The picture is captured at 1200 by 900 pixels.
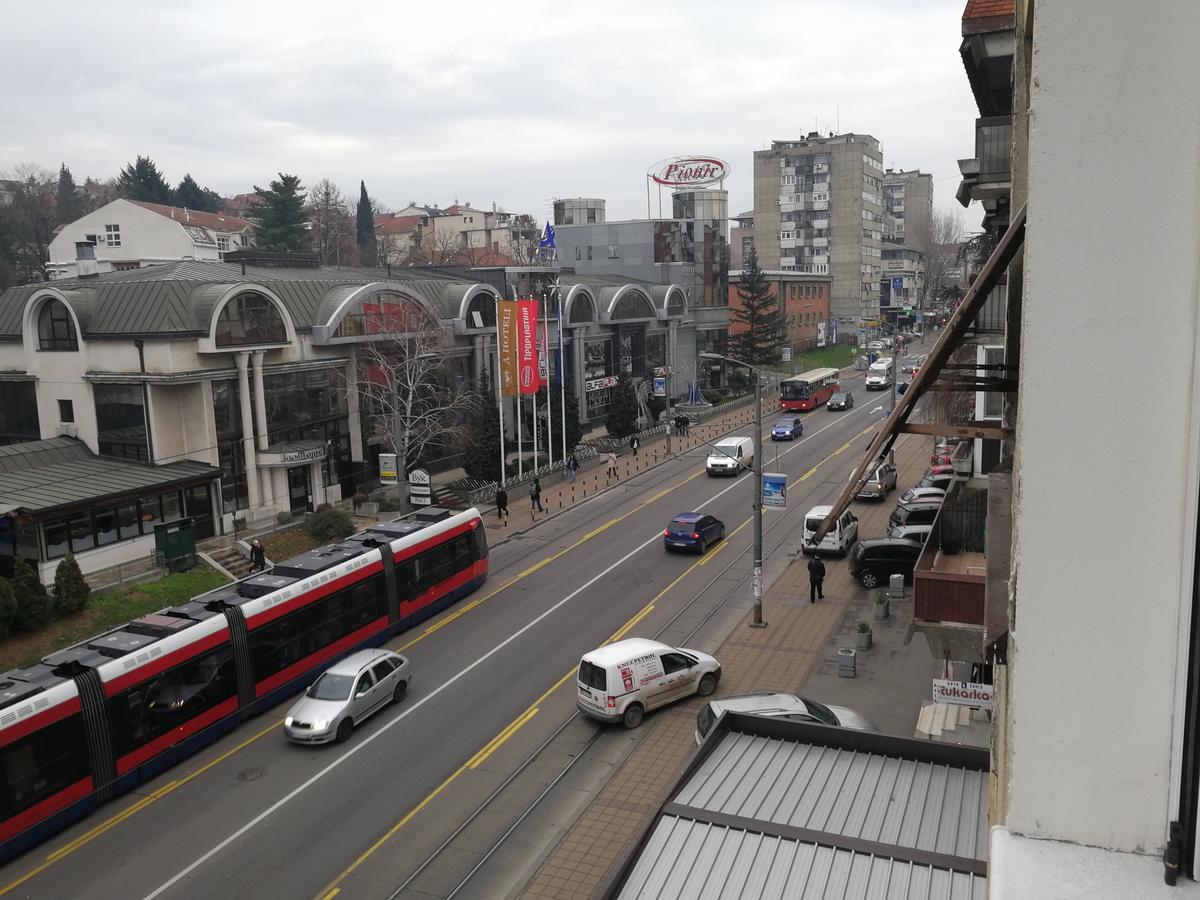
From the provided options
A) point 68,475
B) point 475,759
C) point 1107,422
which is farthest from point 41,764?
point 68,475

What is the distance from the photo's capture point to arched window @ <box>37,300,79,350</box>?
34.3 m

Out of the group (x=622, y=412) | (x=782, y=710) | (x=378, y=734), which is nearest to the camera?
(x=782, y=710)

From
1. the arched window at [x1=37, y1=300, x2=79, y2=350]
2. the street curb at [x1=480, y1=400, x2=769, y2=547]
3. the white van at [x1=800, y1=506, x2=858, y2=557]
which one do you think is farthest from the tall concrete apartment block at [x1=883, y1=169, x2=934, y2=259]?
the arched window at [x1=37, y1=300, x2=79, y2=350]

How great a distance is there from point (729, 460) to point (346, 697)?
98.5 feet

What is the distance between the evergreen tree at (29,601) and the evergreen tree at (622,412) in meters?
35.6

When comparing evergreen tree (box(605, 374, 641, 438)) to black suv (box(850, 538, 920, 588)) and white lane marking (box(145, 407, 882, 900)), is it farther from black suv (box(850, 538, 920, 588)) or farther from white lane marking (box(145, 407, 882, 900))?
black suv (box(850, 538, 920, 588))

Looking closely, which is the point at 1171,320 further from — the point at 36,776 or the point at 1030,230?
the point at 36,776

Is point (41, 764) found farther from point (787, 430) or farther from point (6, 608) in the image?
point (787, 430)

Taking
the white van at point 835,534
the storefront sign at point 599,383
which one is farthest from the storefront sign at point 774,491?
the storefront sign at point 599,383

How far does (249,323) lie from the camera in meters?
35.4

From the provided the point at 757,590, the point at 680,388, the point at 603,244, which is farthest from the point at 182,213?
the point at 757,590

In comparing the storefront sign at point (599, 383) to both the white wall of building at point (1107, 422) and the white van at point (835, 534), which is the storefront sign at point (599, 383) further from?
the white wall of building at point (1107, 422)

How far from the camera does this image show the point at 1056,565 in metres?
3.13

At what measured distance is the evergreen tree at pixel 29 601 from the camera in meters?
24.5
